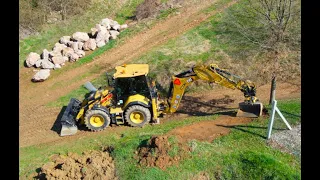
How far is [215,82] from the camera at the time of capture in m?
14.9

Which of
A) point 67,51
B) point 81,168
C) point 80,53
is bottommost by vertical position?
point 81,168

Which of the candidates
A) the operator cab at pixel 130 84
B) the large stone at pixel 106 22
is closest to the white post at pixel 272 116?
the operator cab at pixel 130 84

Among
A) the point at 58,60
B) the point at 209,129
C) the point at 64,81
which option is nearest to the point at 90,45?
the point at 58,60

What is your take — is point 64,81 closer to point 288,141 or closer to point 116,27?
point 116,27

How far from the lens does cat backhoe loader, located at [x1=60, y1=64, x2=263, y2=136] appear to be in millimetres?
15312

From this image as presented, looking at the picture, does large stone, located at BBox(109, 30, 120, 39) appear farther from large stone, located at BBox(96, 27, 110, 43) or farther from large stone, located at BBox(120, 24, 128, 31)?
large stone, located at BBox(120, 24, 128, 31)

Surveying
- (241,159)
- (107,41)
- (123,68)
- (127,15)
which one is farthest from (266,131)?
(127,15)

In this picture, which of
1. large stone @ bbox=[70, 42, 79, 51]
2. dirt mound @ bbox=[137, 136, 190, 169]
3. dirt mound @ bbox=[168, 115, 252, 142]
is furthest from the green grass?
dirt mound @ bbox=[137, 136, 190, 169]

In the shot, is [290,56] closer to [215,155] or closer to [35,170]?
[215,155]

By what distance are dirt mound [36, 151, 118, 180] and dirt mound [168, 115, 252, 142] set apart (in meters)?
2.91

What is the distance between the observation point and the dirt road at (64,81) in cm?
1691

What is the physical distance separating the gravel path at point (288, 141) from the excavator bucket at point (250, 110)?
1561mm

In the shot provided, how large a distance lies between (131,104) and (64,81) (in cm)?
758

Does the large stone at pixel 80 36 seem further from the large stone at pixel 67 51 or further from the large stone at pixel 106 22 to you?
the large stone at pixel 106 22
